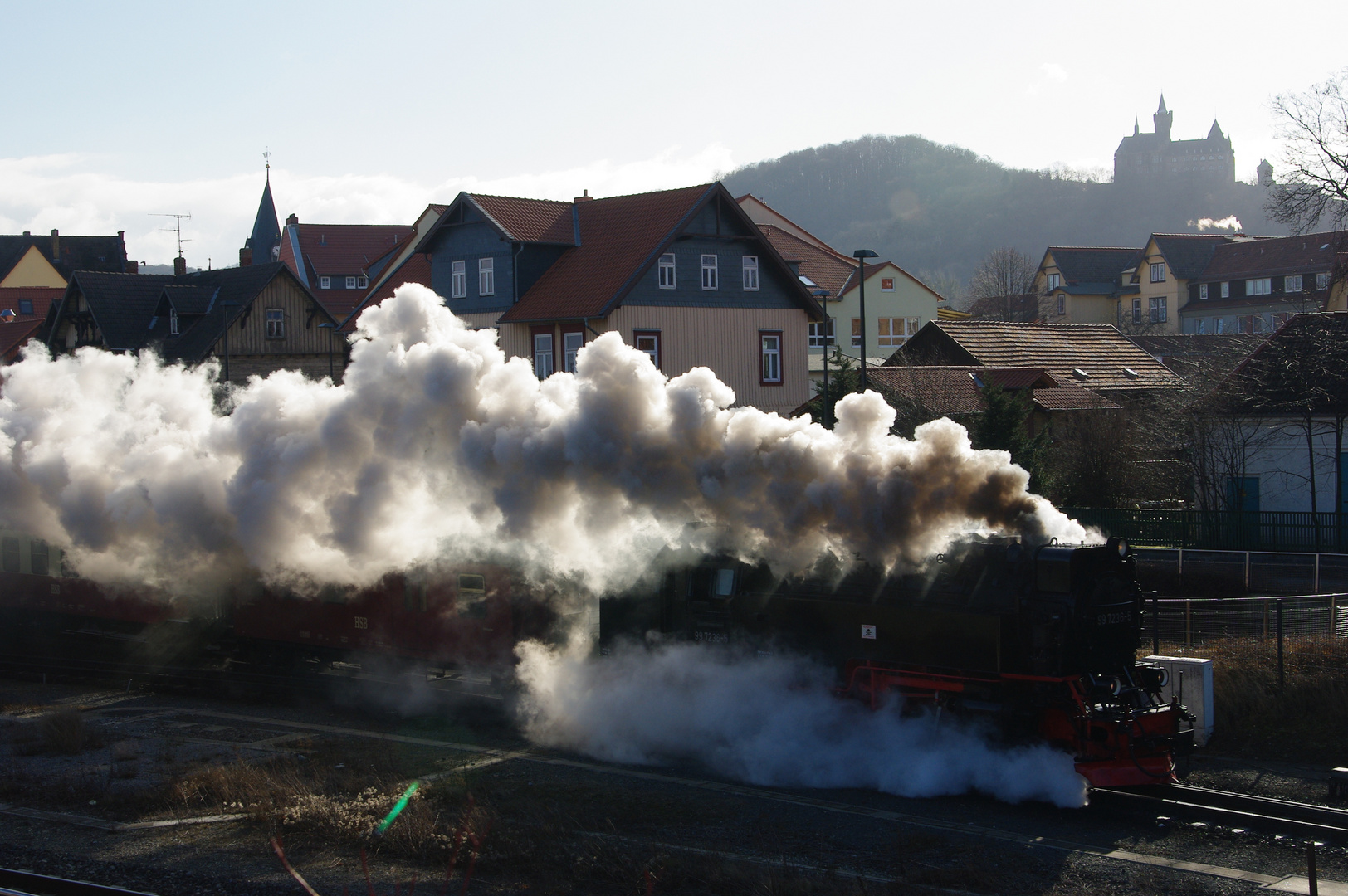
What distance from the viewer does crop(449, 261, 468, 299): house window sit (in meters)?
38.9

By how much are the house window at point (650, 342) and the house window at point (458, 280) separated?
7.15 meters

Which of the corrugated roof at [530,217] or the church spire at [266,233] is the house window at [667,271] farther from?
the church spire at [266,233]

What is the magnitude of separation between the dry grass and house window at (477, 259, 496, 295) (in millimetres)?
26348

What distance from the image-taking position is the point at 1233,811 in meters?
12.3

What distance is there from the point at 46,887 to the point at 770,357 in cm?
3006

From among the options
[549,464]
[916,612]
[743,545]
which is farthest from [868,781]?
[549,464]

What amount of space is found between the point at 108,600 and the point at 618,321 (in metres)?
16.5

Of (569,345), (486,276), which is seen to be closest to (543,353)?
(569,345)

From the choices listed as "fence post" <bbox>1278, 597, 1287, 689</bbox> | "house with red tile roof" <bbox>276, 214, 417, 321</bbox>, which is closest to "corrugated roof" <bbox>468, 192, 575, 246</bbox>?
"fence post" <bbox>1278, 597, 1287, 689</bbox>

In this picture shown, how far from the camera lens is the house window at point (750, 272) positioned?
37781 mm

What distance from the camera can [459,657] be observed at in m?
17.8

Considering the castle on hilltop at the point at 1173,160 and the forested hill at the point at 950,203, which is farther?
the castle on hilltop at the point at 1173,160

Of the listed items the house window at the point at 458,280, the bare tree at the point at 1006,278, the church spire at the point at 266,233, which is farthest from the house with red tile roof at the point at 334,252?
the bare tree at the point at 1006,278

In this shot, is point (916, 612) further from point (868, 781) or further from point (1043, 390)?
point (1043, 390)
